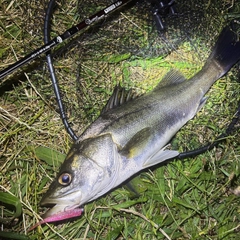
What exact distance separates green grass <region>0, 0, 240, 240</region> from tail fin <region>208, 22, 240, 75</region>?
14 centimetres

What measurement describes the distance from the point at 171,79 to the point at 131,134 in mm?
619

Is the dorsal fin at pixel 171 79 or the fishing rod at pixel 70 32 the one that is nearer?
the fishing rod at pixel 70 32

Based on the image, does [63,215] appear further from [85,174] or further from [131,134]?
[131,134]

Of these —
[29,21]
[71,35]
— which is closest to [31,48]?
[29,21]

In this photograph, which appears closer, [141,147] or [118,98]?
[141,147]

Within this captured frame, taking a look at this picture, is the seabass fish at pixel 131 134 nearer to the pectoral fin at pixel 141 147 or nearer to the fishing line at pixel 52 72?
the pectoral fin at pixel 141 147

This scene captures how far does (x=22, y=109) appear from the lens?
3.30 m

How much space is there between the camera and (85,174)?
2641 millimetres

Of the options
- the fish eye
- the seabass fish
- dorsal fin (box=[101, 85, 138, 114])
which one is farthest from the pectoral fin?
the fish eye

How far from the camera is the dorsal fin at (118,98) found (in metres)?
2.91

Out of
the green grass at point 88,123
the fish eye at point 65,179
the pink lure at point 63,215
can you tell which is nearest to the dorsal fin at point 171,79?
the green grass at point 88,123

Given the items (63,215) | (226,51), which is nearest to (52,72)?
(63,215)

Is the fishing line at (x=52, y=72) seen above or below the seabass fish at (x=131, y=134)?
above

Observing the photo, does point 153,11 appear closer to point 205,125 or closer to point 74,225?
point 205,125
